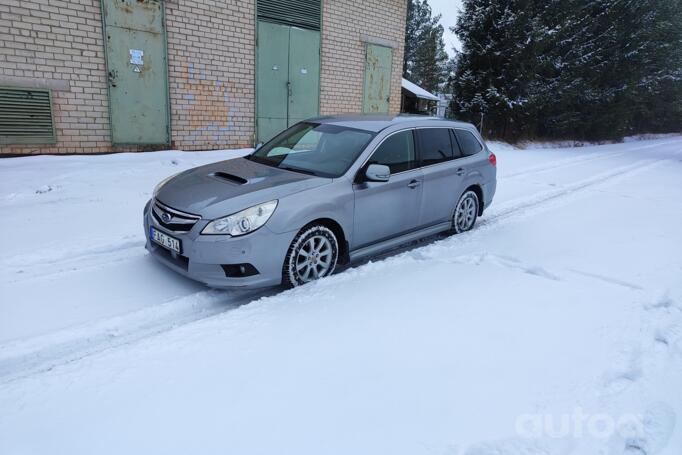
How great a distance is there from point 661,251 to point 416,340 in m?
4.02

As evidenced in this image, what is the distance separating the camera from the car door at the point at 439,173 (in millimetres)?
5594

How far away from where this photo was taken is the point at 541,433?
2635mm

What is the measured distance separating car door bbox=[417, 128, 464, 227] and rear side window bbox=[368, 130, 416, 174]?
173 mm

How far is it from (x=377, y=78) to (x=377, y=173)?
9679mm

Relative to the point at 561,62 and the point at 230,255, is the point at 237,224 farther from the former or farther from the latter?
the point at 561,62

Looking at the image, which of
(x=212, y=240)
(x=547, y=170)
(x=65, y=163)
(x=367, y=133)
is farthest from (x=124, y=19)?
(x=547, y=170)

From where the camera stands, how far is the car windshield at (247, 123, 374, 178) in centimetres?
486

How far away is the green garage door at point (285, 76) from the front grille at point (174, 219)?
721cm

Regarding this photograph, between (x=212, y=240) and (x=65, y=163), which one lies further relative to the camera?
(x=65, y=163)

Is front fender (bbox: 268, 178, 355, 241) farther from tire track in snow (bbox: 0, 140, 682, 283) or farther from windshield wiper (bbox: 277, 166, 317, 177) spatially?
tire track in snow (bbox: 0, 140, 682, 283)

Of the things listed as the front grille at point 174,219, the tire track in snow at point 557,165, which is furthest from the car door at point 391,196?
the tire track in snow at point 557,165

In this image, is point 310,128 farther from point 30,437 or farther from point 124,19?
point 124,19

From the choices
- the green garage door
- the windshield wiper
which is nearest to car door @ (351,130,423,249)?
the windshield wiper

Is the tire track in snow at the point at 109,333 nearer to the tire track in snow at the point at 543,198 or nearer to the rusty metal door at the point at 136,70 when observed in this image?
the tire track in snow at the point at 543,198
